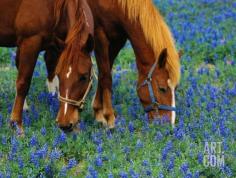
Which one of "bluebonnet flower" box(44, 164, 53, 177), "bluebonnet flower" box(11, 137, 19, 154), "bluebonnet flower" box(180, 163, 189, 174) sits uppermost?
"bluebonnet flower" box(11, 137, 19, 154)

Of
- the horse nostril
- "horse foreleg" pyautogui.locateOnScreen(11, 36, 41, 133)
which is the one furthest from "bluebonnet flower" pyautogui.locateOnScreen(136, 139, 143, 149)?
"horse foreleg" pyautogui.locateOnScreen(11, 36, 41, 133)

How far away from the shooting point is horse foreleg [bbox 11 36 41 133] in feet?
27.7

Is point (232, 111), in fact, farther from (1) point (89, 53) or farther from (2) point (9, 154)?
(2) point (9, 154)

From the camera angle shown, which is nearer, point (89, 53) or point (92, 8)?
point (89, 53)

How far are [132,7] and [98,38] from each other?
656 millimetres

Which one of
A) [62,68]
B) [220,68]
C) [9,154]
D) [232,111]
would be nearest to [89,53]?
[62,68]

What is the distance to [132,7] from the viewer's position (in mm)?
8797

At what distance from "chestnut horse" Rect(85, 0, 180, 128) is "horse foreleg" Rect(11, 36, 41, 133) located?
981 mm

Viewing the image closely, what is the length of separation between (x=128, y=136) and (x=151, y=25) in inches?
60.8

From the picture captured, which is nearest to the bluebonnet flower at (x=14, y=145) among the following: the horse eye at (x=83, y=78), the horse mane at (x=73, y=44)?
the horse mane at (x=73, y=44)

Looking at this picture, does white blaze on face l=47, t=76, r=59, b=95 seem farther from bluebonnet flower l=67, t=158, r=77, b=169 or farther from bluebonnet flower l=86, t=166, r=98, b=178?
bluebonnet flower l=86, t=166, r=98, b=178

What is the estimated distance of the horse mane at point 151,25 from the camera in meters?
8.70

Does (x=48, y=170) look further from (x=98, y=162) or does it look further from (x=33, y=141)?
(x=33, y=141)

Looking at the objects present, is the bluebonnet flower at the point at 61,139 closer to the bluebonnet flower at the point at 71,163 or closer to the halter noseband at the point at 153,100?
the bluebonnet flower at the point at 71,163
